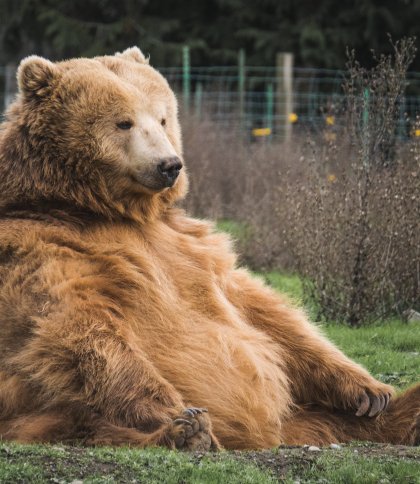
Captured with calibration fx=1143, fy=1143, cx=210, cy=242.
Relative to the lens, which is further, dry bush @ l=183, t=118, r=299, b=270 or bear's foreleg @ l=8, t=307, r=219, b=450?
dry bush @ l=183, t=118, r=299, b=270

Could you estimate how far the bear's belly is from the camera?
5.47 meters

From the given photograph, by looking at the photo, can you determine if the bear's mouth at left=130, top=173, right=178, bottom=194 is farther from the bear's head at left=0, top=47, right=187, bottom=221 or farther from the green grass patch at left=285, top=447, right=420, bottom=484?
the green grass patch at left=285, top=447, right=420, bottom=484

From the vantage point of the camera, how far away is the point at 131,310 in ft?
17.9

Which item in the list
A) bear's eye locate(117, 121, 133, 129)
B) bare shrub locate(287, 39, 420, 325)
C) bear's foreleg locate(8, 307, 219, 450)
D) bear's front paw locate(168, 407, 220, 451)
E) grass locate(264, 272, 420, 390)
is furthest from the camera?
bare shrub locate(287, 39, 420, 325)

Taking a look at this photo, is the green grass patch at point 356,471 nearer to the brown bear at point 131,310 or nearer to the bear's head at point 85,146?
the brown bear at point 131,310

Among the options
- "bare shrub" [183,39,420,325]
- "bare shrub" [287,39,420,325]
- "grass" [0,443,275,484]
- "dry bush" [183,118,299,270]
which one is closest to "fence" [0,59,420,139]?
"dry bush" [183,118,299,270]

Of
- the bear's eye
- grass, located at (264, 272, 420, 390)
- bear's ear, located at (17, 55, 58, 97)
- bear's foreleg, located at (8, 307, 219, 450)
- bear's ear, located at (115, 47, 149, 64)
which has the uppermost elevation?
bear's ear, located at (115, 47, 149, 64)

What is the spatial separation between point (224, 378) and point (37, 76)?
1.82m

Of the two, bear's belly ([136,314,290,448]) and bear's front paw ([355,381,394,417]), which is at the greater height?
bear's belly ([136,314,290,448])

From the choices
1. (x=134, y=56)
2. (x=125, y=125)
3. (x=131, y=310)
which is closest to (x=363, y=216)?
(x=134, y=56)

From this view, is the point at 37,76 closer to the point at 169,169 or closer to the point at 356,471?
the point at 169,169

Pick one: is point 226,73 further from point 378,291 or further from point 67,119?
point 67,119

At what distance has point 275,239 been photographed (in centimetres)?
1292

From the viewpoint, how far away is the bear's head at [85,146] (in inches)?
225
